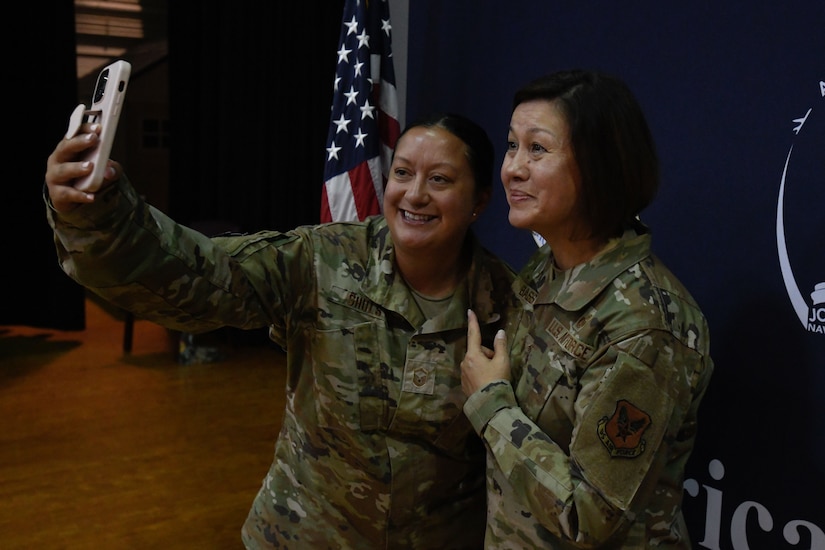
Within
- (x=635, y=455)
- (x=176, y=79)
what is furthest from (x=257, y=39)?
(x=635, y=455)

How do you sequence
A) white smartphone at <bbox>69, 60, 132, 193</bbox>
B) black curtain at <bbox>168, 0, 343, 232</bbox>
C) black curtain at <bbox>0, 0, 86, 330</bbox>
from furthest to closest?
black curtain at <bbox>168, 0, 343, 232</bbox> < black curtain at <bbox>0, 0, 86, 330</bbox> < white smartphone at <bbox>69, 60, 132, 193</bbox>

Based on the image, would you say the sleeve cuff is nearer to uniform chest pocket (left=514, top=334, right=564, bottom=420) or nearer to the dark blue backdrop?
uniform chest pocket (left=514, top=334, right=564, bottom=420)

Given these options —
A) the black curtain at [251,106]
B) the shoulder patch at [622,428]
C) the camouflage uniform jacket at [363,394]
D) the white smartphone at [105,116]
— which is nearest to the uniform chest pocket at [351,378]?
the camouflage uniform jacket at [363,394]

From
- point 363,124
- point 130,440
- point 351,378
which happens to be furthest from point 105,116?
point 130,440

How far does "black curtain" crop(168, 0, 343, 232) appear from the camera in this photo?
17.4 ft

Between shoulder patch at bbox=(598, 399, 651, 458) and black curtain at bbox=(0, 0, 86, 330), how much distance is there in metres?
4.73

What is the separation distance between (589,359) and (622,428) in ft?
0.40

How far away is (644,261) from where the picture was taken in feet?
4.24

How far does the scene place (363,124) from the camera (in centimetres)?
310

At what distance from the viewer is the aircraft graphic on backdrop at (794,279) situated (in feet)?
5.22

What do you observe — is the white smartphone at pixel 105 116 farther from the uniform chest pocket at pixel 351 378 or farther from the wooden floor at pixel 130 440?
the wooden floor at pixel 130 440

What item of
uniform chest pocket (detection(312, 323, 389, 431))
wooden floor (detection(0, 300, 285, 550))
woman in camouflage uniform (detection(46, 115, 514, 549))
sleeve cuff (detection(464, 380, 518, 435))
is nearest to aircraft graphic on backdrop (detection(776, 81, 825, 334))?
woman in camouflage uniform (detection(46, 115, 514, 549))

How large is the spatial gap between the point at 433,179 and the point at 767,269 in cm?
74

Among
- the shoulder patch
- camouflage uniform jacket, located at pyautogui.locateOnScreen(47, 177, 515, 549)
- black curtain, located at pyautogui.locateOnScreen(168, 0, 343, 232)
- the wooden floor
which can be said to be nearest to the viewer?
the shoulder patch
